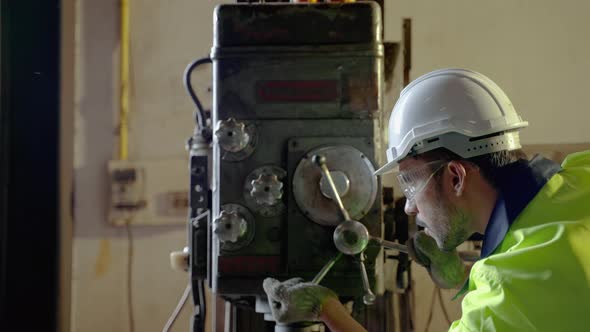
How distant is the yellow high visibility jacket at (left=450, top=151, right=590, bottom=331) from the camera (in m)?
0.75

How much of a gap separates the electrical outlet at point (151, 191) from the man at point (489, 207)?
108 cm

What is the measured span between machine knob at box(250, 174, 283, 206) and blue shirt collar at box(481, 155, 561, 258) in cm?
34

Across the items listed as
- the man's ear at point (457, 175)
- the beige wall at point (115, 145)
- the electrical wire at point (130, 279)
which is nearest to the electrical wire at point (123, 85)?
the beige wall at point (115, 145)

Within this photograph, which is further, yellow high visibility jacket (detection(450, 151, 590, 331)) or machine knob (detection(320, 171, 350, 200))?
machine knob (detection(320, 171, 350, 200))

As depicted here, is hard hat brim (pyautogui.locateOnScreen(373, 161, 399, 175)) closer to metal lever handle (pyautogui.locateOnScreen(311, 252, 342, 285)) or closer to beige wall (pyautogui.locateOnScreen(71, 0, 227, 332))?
metal lever handle (pyautogui.locateOnScreen(311, 252, 342, 285))

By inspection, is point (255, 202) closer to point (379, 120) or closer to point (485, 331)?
point (379, 120)

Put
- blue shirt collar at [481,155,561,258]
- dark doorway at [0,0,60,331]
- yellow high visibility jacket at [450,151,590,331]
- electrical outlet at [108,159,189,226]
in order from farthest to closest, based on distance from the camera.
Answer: electrical outlet at [108,159,189,226]
dark doorway at [0,0,60,331]
blue shirt collar at [481,155,561,258]
yellow high visibility jacket at [450,151,590,331]

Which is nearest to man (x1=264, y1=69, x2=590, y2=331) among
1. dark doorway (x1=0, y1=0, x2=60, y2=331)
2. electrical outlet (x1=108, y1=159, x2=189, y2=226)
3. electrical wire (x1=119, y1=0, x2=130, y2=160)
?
dark doorway (x1=0, y1=0, x2=60, y2=331)

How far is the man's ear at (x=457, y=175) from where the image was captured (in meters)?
0.96

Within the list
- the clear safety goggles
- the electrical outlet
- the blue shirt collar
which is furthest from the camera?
the electrical outlet

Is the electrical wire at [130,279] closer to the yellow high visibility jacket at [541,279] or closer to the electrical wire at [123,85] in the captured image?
the electrical wire at [123,85]

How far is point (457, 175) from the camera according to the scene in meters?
0.98

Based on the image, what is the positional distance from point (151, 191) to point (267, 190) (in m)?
1.09

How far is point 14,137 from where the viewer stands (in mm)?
1354
